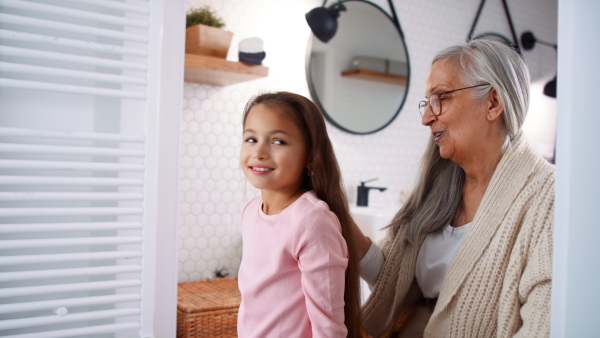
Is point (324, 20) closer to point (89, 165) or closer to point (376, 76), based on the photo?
point (376, 76)

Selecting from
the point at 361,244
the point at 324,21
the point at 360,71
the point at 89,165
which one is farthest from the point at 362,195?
the point at 89,165

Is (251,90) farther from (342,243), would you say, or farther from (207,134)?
(342,243)

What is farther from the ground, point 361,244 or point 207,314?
point 361,244

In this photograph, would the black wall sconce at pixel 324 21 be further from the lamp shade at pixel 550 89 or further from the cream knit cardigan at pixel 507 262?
the lamp shade at pixel 550 89

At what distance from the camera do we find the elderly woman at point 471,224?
1.11m

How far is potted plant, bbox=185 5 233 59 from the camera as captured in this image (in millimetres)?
2055

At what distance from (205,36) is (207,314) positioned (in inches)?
44.2

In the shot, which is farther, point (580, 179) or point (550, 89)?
point (550, 89)

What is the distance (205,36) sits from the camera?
2.06m

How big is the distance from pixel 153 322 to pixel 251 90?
1543mm

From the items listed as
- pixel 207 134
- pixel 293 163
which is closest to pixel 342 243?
pixel 293 163

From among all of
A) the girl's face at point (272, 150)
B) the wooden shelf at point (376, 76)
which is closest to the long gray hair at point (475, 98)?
the girl's face at point (272, 150)

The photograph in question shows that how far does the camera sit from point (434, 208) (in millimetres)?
1445

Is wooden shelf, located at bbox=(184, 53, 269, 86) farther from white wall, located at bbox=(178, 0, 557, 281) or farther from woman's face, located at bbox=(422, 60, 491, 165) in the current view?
woman's face, located at bbox=(422, 60, 491, 165)
